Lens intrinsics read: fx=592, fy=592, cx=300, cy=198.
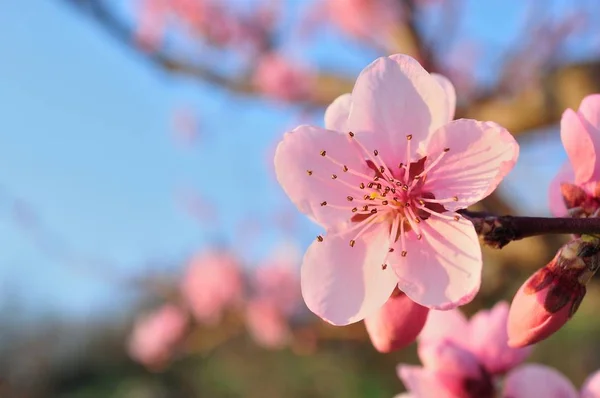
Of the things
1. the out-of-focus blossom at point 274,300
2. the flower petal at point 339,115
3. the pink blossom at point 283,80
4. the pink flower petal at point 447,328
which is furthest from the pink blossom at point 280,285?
the flower petal at point 339,115

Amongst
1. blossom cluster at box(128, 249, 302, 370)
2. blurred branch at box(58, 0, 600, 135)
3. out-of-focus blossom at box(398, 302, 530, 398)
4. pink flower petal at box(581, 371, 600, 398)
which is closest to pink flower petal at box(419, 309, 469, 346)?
out-of-focus blossom at box(398, 302, 530, 398)

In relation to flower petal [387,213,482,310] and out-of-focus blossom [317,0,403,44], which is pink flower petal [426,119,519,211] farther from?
out-of-focus blossom [317,0,403,44]

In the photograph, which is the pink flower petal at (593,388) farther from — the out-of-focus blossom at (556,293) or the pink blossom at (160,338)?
the pink blossom at (160,338)

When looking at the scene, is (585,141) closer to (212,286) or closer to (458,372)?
(458,372)

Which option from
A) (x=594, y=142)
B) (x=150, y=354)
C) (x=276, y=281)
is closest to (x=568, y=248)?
(x=594, y=142)

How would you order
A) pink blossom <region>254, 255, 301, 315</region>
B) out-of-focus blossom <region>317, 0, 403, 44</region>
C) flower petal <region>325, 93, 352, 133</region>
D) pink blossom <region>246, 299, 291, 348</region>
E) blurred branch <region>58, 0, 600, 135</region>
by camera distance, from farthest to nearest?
pink blossom <region>254, 255, 301, 315</region> → pink blossom <region>246, 299, 291, 348</region> → out-of-focus blossom <region>317, 0, 403, 44</region> → blurred branch <region>58, 0, 600, 135</region> → flower petal <region>325, 93, 352, 133</region>
